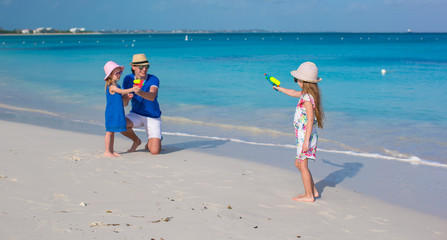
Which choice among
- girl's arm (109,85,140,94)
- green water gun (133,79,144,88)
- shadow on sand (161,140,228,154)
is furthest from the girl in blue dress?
shadow on sand (161,140,228,154)

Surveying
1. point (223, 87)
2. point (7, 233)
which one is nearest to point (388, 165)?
point (7, 233)

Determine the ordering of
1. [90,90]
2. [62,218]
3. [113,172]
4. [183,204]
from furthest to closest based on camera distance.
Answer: [90,90], [113,172], [183,204], [62,218]

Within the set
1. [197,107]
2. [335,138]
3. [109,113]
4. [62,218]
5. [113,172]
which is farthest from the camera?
[197,107]

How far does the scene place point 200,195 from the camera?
500 centimetres

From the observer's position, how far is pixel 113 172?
571cm

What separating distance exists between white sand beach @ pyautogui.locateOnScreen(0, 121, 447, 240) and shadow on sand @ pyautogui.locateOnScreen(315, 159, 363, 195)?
0.01 metres

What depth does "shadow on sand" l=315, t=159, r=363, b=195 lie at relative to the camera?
5.86 meters

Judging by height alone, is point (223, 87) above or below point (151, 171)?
above

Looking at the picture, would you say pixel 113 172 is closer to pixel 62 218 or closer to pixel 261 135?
pixel 62 218

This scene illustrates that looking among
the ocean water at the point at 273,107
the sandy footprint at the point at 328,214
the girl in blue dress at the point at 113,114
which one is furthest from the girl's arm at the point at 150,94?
the sandy footprint at the point at 328,214

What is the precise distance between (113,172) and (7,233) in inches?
81.3

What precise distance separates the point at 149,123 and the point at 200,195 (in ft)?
7.54

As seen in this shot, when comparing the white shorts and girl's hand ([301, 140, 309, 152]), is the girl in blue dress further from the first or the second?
girl's hand ([301, 140, 309, 152])

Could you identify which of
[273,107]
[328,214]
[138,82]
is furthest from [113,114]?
[273,107]
